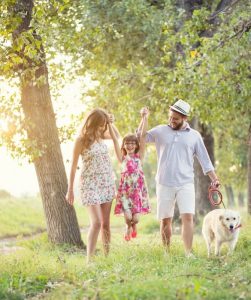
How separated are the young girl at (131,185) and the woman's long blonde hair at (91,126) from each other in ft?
2.34

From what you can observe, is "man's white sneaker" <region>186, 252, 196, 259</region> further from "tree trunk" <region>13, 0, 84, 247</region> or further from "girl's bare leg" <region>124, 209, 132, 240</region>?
"tree trunk" <region>13, 0, 84, 247</region>

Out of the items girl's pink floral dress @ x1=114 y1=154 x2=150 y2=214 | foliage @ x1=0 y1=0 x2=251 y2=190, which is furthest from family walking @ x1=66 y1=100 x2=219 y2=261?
foliage @ x1=0 y1=0 x2=251 y2=190

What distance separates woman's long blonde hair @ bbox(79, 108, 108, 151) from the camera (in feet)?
28.8

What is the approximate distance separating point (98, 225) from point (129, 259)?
0.62 meters

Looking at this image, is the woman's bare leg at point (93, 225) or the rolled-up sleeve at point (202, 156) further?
the rolled-up sleeve at point (202, 156)

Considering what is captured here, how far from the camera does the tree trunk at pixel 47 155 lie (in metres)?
11.5

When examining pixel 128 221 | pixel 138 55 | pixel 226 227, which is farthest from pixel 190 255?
pixel 138 55

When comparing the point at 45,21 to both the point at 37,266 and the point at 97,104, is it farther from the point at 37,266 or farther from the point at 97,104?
the point at 97,104

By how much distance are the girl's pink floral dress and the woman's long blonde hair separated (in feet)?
2.89

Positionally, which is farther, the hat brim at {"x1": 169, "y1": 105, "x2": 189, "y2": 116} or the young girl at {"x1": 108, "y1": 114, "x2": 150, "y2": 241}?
the young girl at {"x1": 108, "y1": 114, "x2": 150, "y2": 241}

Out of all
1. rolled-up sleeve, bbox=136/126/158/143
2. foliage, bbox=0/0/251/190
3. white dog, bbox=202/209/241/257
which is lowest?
white dog, bbox=202/209/241/257

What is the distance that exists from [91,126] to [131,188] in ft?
4.13

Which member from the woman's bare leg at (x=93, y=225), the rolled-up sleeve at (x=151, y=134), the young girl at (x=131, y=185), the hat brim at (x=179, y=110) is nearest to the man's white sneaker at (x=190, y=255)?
the young girl at (x=131, y=185)

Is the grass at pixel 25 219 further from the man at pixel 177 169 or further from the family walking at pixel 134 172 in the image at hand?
the man at pixel 177 169
